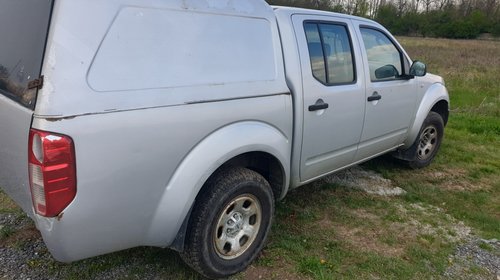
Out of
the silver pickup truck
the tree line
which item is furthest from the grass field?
the tree line

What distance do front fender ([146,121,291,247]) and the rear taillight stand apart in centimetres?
53

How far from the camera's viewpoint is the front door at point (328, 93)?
3131mm

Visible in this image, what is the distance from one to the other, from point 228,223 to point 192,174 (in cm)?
59

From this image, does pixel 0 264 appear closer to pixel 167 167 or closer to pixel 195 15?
pixel 167 167

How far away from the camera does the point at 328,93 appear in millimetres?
3277

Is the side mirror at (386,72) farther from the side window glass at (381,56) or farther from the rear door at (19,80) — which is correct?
the rear door at (19,80)

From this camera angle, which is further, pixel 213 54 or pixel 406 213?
pixel 406 213

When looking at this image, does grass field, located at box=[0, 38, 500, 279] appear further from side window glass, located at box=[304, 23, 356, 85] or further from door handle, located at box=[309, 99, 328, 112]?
side window glass, located at box=[304, 23, 356, 85]

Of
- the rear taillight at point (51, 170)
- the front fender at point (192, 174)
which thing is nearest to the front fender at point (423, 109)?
the front fender at point (192, 174)

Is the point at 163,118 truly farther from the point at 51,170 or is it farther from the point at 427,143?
the point at 427,143

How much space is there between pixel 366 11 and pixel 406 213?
5975 cm

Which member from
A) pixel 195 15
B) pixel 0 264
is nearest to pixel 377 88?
pixel 195 15

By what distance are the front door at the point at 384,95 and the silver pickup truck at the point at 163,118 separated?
523 millimetres

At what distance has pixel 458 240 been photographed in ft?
11.5
